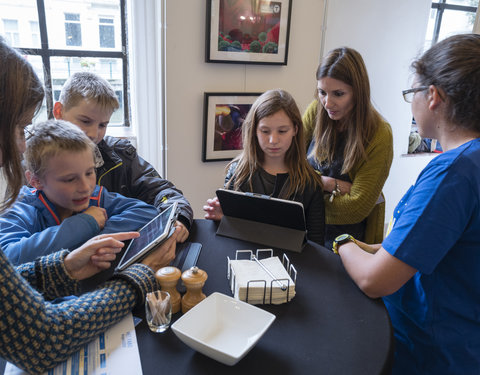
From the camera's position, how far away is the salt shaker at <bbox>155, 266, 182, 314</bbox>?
1047 mm

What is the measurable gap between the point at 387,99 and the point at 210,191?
1.98 meters

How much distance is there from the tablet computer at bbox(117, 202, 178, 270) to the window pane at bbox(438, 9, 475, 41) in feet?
13.5

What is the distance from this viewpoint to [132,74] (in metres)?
3.00

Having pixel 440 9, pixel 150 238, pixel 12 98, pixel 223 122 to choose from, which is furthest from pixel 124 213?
pixel 440 9

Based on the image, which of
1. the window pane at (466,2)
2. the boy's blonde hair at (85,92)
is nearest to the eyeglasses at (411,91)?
the boy's blonde hair at (85,92)

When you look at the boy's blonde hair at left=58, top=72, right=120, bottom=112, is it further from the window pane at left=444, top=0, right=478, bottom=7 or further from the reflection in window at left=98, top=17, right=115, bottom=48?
the window pane at left=444, top=0, right=478, bottom=7

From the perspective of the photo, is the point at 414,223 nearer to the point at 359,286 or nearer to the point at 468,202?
the point at 468,202

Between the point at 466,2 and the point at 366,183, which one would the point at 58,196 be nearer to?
the point at 366,183

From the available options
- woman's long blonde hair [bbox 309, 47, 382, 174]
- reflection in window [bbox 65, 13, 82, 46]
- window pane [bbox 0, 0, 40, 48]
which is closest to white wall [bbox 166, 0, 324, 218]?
reflection in window [bbox 65, 13, 82, 46]

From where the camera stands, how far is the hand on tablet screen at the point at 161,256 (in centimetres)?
122

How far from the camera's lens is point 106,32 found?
295 centimetres

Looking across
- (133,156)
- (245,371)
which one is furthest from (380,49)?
(245,371)

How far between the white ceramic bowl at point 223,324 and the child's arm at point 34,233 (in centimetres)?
57

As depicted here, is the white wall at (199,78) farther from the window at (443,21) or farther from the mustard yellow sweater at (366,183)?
the window at (443,21)
